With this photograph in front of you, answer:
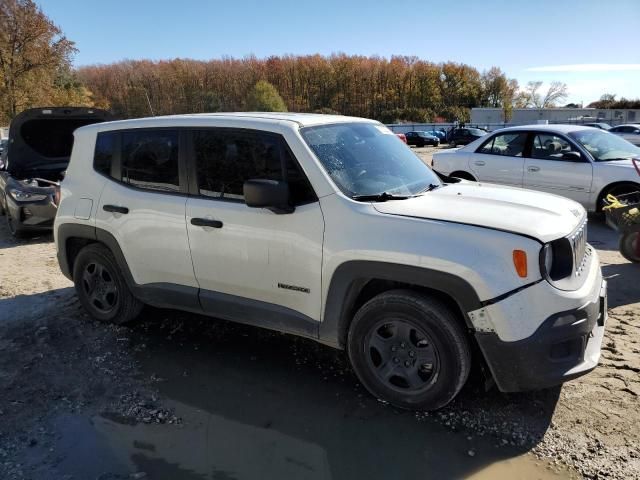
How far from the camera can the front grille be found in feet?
9.89

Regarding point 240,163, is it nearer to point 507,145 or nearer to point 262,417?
point 262,417

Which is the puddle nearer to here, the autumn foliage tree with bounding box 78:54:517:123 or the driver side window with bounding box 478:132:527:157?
the driver side window with bounding box 478:132:527:157

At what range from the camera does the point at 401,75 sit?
116875mm

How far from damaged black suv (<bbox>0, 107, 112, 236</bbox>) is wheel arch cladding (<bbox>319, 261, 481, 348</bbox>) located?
6205 mm

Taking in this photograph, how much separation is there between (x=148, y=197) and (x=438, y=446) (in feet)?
9.18

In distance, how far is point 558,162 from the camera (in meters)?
8.42

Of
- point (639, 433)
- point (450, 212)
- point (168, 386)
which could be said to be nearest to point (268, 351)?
point (168, 386)

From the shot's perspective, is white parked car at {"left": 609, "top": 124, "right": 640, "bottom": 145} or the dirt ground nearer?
the dirt ground

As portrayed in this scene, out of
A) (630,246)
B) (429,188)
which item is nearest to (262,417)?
(429,188)

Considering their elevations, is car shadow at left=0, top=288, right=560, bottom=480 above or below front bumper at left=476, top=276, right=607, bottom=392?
below

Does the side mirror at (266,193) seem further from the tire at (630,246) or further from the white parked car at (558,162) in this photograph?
the white parked car at (558,162)

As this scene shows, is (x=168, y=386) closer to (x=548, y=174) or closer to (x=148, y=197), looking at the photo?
(x=148, y=197)

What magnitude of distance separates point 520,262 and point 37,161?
8.94m

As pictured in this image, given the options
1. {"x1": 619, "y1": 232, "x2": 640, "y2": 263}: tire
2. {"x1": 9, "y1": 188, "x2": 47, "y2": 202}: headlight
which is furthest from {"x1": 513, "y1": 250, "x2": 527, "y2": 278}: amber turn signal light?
{"x1": 9, "y1": 188, "x2": 47, "y2": 202}: headlight
